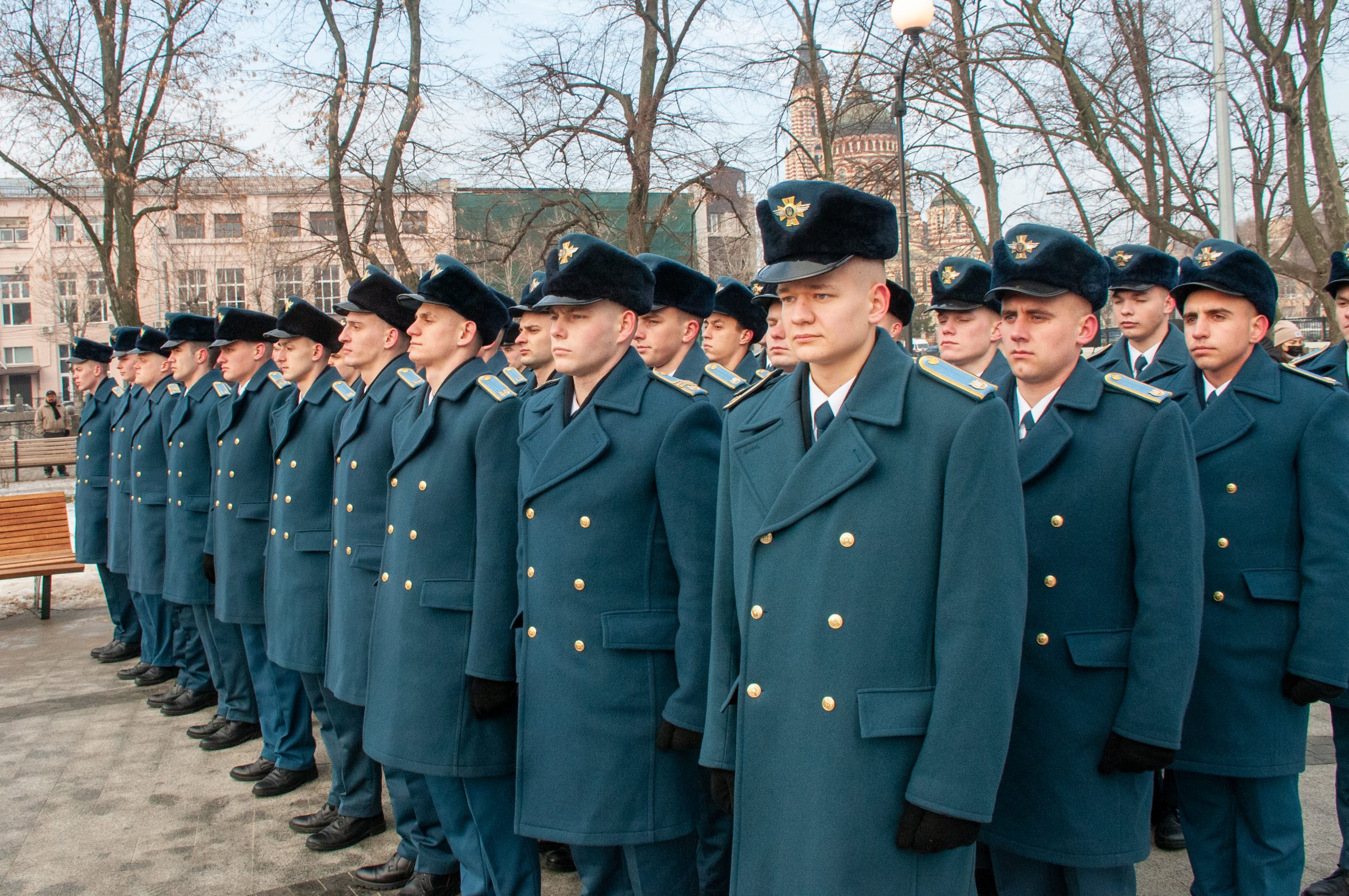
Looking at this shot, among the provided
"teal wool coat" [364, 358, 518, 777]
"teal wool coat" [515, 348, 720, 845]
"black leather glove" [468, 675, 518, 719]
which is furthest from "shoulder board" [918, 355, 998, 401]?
"black leather glove" [468, 675, 518, 719]

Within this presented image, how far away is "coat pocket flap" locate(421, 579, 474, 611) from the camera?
358 centimetres

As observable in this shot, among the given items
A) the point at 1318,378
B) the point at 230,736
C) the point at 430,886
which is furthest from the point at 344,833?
the point at 1318,378

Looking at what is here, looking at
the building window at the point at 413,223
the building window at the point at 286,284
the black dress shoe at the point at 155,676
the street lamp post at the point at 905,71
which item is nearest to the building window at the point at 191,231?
the building window at the point at 286,284

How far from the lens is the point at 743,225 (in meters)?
15.3

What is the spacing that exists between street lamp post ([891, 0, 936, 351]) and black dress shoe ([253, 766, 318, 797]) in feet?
29.0

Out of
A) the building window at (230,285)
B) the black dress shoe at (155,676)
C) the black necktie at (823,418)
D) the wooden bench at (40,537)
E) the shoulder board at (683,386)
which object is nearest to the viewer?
the black necktie at (823,418)

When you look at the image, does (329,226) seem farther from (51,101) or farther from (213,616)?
(213,616)

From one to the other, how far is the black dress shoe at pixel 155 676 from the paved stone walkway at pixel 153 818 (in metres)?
0.27

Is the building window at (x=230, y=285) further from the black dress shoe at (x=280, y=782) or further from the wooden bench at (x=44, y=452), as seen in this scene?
the black dress shoe at (x=280, y=782)

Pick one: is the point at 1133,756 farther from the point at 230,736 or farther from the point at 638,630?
the point at 230,736

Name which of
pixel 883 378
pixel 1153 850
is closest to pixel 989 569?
pixel 883 378

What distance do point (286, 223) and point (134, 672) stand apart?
1120cm

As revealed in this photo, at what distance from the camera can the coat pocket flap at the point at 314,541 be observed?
466 cm

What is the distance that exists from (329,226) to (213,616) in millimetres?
23806
